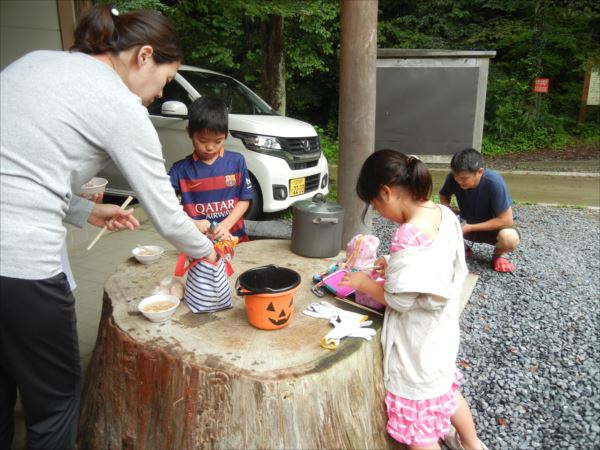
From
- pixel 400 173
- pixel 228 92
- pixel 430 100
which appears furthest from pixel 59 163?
pixel 430 100

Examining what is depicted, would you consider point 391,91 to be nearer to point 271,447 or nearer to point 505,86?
point 505,86

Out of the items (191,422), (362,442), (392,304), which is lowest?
(362,442)

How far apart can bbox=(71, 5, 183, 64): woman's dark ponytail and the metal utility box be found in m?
7.61

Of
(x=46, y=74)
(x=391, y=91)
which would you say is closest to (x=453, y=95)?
(x=391, y=91)

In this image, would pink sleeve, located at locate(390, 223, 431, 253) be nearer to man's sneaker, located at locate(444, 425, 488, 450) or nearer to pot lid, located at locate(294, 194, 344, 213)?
pot lid, located at locate(294, 194, 344, 213)

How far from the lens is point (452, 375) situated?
5.95 ft

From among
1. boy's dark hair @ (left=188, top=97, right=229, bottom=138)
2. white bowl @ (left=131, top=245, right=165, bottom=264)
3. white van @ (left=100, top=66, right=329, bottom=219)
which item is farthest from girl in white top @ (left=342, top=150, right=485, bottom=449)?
white van @ (left=100, top=66, right=329, bottom=219)

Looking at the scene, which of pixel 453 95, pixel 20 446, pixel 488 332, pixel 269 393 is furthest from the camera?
pixel 453 95

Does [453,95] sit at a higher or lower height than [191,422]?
higher

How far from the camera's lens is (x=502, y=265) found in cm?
420

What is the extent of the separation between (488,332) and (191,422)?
2294 mm

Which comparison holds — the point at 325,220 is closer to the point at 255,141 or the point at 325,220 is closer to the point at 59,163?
the point at 59,163

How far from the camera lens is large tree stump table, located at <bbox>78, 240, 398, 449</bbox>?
5.20 ft

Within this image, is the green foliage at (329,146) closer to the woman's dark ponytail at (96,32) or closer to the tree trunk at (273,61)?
the tree trunk at (273,61)
